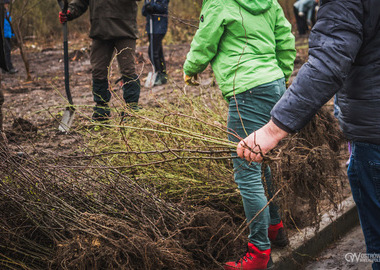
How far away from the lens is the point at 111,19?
207 inches

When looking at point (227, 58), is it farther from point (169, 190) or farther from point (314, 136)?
point (314, 136)

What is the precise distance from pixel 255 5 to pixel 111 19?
2.93 metres

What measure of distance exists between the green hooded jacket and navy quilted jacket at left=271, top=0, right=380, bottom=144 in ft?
2.62

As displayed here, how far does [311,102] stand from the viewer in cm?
176

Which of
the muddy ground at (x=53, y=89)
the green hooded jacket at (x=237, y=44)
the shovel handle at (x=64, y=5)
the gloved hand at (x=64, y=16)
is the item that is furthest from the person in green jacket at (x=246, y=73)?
the shovel handle at (x=64, y=5)

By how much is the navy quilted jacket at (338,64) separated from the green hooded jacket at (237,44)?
0.80m

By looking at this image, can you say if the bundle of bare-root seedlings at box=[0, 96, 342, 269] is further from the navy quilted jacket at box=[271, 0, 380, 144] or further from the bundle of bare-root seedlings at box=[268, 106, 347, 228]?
the navy quilted jacket at box=[271, 0, 380, 144]

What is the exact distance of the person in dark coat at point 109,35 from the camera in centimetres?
526

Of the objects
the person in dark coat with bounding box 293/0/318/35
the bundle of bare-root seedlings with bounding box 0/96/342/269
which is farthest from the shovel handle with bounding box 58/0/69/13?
the person in dark coat with bounding box 293/0/318/35

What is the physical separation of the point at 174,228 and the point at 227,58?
105 cm

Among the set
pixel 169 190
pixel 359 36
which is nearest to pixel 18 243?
pixel 169 190

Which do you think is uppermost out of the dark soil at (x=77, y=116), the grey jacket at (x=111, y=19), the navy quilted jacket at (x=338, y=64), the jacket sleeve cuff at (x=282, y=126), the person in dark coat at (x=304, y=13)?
the navy quilted jacket at (x=338, y=64)

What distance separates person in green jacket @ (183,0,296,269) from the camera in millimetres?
2646

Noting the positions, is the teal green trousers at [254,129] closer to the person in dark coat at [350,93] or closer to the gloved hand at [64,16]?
the person in dark coat at [350,93]
